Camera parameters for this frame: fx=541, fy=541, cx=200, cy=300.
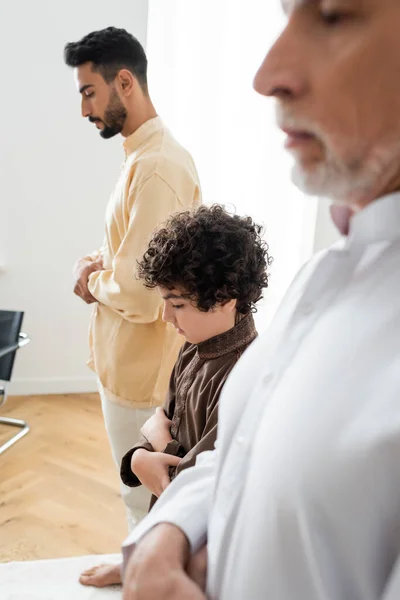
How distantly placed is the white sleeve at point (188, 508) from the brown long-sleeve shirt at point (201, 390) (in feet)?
0.95

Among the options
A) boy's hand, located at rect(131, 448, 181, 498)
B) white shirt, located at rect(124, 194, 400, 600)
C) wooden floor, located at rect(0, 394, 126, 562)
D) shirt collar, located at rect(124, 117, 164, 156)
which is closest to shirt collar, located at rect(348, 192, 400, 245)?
white shirt, located at rect(124, 194, 400, 600)

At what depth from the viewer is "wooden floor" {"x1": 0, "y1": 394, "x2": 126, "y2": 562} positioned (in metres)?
2.07

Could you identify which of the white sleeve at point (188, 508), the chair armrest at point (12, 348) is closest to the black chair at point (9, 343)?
the chair armrest at point (12, 348)

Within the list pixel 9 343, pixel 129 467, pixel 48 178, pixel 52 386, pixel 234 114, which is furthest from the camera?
pixel 52 386

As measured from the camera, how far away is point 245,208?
1.94m

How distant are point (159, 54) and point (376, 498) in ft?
8.40

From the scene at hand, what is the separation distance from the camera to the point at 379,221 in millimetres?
483

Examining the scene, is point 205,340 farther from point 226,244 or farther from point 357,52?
point 357,52

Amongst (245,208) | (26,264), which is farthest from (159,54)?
(26,264)

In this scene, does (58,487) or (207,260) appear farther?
(58,487)

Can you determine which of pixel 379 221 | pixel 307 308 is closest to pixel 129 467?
pixel 307 308

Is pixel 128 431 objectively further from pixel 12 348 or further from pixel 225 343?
pixel 12 348

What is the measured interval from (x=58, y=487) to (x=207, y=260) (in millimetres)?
1764

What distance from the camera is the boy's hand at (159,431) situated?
117cm
